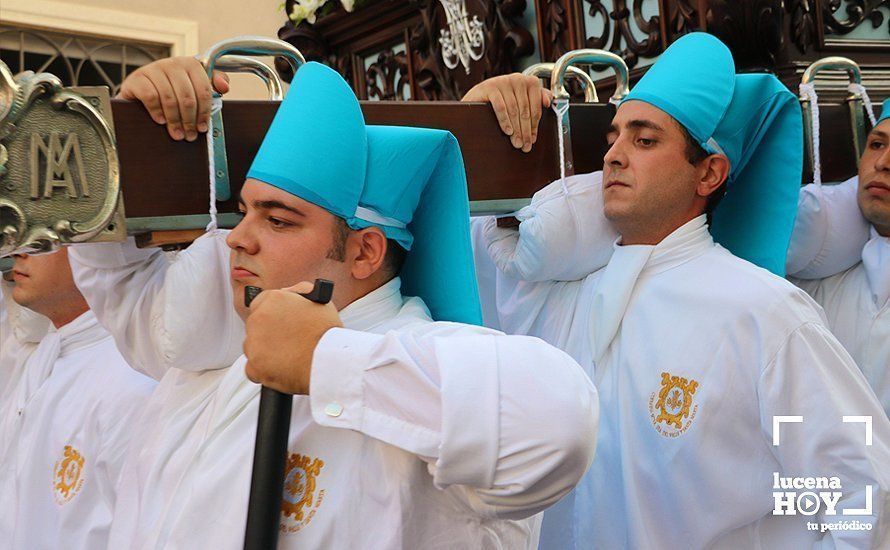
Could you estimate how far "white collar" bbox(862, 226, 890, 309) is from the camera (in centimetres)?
318

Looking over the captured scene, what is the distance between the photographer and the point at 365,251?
2.08 m

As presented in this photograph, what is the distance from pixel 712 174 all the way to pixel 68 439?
197cm

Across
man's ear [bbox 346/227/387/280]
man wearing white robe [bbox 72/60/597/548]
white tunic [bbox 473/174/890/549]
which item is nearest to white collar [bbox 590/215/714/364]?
white tunic [bbox 473/174/890/549]

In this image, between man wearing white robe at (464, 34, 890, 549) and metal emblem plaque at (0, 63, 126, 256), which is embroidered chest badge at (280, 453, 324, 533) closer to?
metal emblem plaque at (0, 63, 126, 256)

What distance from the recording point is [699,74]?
2807mm

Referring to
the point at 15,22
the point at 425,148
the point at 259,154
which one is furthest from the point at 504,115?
the point at 15,22

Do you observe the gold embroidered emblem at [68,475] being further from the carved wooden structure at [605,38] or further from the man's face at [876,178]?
the man's face at [876,178]

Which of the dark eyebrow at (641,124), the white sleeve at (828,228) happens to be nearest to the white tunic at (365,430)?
the dark eyebrow at (641,124)

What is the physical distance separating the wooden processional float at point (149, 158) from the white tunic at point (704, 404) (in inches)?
6.5

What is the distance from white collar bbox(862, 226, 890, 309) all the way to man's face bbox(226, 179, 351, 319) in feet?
6.10

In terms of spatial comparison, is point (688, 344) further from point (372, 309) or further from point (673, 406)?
point (372, 309)

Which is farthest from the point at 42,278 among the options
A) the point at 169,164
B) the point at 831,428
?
the point at 831,428

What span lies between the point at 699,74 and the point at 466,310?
3.51 ft

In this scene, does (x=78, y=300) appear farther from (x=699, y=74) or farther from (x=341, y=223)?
(x=699, y=74)
